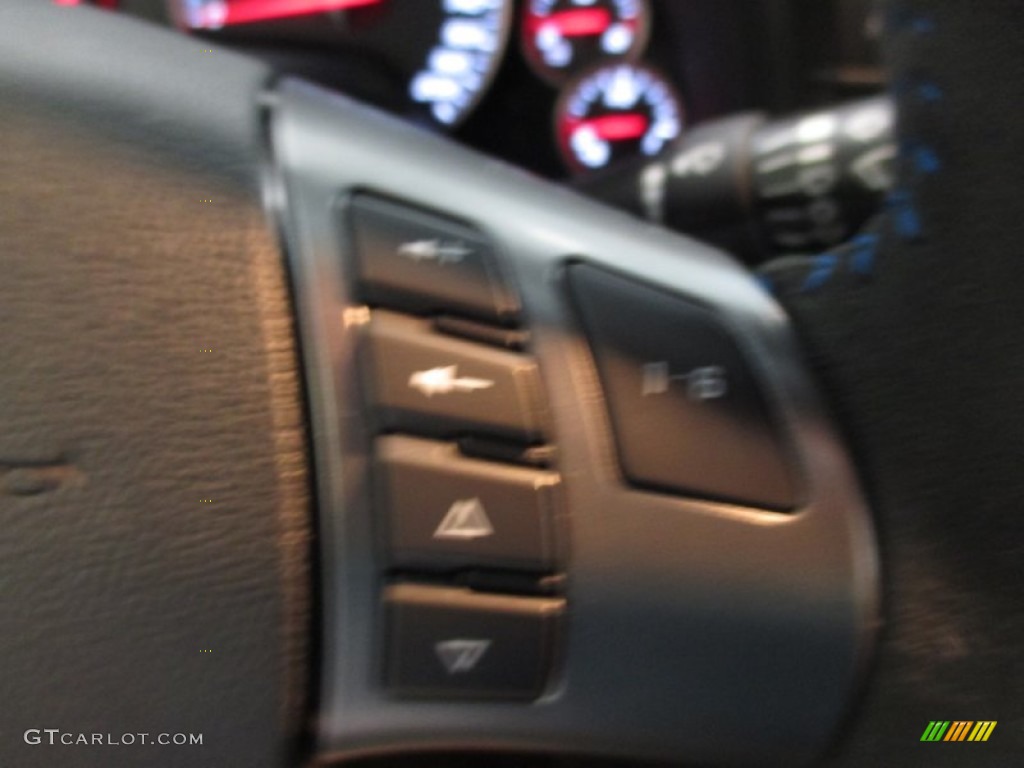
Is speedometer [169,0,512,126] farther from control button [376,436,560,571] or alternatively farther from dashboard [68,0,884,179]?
control button [376,436,560,571]

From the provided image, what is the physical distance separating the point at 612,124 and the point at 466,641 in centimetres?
143

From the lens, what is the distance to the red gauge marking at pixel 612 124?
1.64 metres

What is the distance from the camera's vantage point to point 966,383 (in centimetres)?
39

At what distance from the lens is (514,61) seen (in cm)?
170

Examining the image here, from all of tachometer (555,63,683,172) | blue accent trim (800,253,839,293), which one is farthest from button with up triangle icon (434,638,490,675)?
tachometer (555,63,683,172)

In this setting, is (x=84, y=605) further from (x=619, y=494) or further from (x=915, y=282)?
(x=915, y=282)

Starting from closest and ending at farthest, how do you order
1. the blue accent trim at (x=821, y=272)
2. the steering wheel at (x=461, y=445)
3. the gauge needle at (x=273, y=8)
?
the steering wheel at (x=461, y=445), the blue accent trim at (x=821, y=272), the gauge needle at (x=273, y=8)

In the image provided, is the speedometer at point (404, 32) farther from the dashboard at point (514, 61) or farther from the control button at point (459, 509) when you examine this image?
the control button at point (459, 509)

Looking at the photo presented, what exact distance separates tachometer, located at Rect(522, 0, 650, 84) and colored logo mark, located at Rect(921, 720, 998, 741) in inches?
55.0

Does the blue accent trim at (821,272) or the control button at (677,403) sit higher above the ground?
the blue accent trim at (821,272)

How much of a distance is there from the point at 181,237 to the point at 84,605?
5.2 inches

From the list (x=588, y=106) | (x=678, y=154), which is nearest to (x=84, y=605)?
(x=678, y=154)

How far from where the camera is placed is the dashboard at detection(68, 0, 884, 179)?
1561 mm

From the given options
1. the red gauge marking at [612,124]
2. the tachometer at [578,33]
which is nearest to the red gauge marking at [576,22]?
the tachometer at [578,33]
